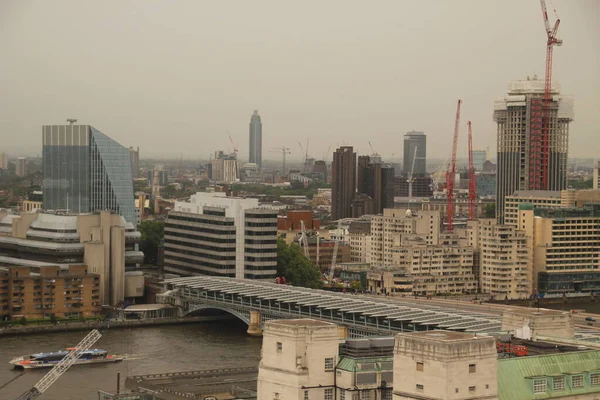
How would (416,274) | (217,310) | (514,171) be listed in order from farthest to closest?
(514,171) → (416,274) → (217,310)

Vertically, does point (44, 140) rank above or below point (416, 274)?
above

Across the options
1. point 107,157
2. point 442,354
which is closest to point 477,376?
point 442,354

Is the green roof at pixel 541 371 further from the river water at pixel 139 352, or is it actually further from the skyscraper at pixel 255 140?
the skyscraper at pixel 255 140

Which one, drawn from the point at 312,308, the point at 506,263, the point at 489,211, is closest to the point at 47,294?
the point at 312,308

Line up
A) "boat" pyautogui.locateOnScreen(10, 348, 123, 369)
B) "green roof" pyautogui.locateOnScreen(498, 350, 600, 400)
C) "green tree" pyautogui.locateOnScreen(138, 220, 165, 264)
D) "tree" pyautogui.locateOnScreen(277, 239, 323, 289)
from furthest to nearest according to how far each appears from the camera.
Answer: "green tree" pyautogui.locateOnScreen(138, 220, 165, 264) < "tree" pyautogui.locateOnScreen(277, 239, 323, 289) < "boat" pyautogui.locateOnScreen(10, 348, 123, 369) < "green roof" pyautogui.locateOnScreen(498, 350, 600, 400)

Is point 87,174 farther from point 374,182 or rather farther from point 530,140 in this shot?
point 374,182

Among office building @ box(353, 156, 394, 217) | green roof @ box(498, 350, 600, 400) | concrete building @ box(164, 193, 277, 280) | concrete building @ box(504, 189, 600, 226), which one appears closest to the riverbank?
concrete building @ box(164, 193, 277, 280)

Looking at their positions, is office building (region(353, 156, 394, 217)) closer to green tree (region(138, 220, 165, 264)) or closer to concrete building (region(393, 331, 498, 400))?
green tree (region(138, 220, 165, 264))

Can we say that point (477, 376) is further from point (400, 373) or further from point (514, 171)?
point (514, 171)
